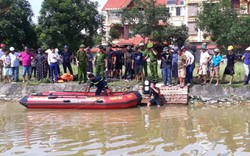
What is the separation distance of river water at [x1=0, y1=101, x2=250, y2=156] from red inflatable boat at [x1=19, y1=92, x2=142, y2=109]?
1.13ft

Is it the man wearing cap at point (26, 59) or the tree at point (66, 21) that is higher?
the tree at point (66, 21)

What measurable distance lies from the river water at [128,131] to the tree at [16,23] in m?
24.8

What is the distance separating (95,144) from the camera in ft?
32.8

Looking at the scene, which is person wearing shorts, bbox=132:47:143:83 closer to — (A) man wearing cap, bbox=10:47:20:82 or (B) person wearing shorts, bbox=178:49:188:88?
(B) person wearing shorts, bbox=178:49:188:88

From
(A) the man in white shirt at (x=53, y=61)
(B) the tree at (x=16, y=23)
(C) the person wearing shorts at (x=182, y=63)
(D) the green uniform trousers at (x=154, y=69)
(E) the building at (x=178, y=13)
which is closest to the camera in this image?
(C) the person wearing shorts at (x=182, y=63)

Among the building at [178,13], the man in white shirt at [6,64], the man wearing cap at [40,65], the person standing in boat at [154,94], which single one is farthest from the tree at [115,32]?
the person standing in boat at [154,94]

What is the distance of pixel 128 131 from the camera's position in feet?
37.9

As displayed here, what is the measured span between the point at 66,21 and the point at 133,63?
2389cm

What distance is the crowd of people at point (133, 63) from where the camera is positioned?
17.1m

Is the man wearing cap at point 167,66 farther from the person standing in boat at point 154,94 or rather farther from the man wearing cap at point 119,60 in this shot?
the man wearing cap at point 119,60

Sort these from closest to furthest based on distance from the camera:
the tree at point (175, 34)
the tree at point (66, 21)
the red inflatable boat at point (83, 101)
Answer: the red inflatable boat at point (83, 101), the tree at point (66, 21), the tree at point (175, 34)

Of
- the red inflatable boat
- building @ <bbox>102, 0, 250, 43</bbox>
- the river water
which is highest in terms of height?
building @ <bbox>102, 0, 250, 43</bbox>

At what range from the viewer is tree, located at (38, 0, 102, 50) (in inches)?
1594

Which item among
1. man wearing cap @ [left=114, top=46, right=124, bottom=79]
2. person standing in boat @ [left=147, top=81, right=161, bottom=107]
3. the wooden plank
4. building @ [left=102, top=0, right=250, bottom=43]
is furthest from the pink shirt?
building @ [left=102, top=0, right=250, bottom=43]
